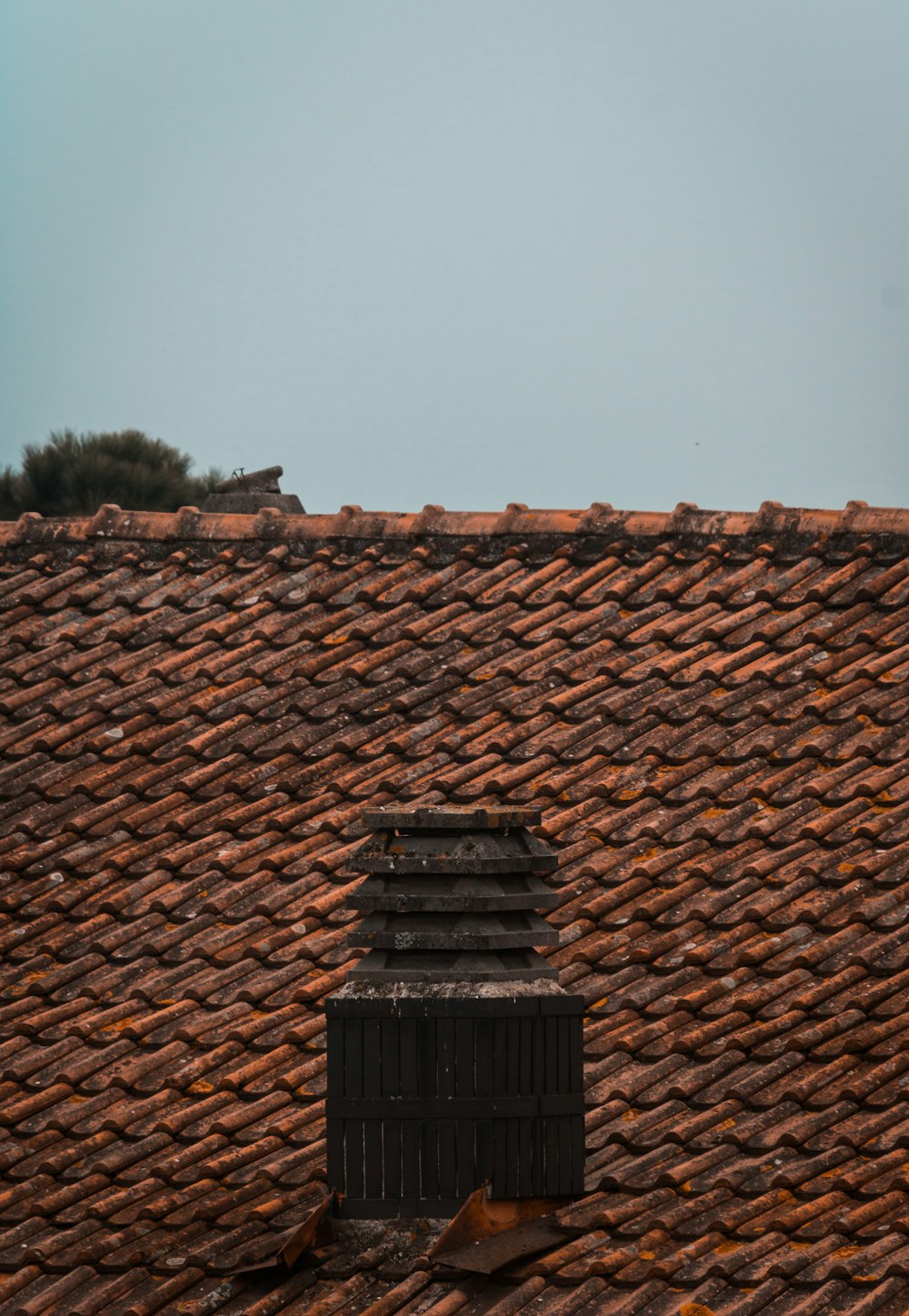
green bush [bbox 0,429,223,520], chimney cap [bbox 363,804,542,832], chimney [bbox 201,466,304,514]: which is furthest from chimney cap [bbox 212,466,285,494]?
green bush [bbox 0,429,223,520]

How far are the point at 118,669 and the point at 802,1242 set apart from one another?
5392 mm

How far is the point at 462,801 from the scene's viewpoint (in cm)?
879

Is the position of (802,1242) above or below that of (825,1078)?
below

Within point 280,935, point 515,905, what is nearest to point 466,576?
point 280,935

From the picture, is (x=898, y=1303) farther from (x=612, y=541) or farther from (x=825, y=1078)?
(x=612, y=541)

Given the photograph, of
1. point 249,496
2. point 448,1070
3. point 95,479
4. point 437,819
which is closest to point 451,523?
point 249,496

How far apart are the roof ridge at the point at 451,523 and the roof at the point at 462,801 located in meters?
0.02

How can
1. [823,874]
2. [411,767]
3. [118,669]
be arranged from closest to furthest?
[823,874]
[411,767]
[118,669]

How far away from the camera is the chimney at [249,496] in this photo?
1312 cm

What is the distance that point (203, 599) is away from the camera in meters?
11.0

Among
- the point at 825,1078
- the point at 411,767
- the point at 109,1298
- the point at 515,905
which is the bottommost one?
the point at 109,1298

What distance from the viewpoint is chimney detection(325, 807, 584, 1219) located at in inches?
260

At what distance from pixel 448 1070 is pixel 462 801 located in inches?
89.7

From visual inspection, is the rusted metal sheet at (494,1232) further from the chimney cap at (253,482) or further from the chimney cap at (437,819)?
the chimney cap at (253,482)
